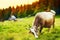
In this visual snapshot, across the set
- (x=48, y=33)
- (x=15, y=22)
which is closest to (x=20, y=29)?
(x=15, y=22)

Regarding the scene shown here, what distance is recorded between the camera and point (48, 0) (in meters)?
3.27

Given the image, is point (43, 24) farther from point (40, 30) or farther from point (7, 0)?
point (7, 0)

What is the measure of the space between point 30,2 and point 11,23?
396 mm

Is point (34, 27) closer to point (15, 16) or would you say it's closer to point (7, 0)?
point (15, 16)

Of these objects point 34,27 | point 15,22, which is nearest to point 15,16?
point 15,22

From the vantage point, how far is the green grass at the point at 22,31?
123 inches

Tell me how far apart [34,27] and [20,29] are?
0.19 metres

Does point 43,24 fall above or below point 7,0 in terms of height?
below

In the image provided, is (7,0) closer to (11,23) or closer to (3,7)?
(3,7)

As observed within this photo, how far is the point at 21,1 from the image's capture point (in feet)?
10.9

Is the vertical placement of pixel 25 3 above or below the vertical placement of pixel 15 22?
above

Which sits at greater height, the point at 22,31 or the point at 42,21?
the point at 42,21

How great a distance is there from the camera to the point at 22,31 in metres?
3.17

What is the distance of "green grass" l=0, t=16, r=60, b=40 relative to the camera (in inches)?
123
